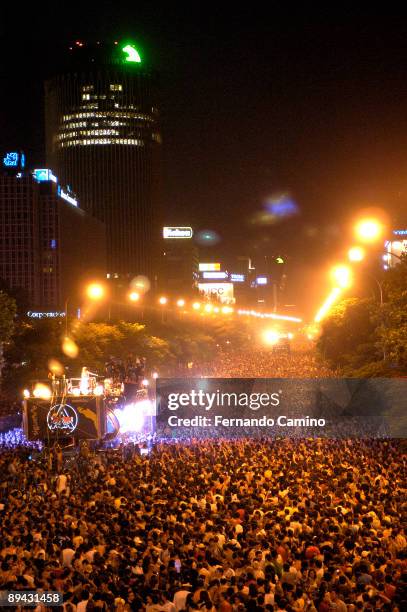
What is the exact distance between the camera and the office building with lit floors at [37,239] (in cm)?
11788

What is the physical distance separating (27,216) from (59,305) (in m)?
13.2

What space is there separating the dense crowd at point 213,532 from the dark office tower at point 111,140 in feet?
531

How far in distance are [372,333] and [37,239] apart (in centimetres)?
7789

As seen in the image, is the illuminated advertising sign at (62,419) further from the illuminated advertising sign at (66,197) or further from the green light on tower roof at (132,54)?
the green light on tower roof at (132,54)

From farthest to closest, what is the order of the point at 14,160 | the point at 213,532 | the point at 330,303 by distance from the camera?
the point at 14,160 < the point at 330,303 < the point at 213,532

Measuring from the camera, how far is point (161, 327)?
251 ft

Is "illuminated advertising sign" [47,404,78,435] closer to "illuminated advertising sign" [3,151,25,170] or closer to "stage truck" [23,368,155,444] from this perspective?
"stage truck" [23,368,155,444]

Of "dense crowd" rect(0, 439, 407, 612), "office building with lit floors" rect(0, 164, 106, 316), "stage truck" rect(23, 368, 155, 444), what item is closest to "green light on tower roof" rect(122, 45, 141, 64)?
"office building with lit floors" rect(0, 164, 106, 316)

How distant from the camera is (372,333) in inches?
1996

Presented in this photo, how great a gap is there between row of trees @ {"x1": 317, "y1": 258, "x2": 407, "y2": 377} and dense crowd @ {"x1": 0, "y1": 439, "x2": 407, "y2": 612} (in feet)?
29.7

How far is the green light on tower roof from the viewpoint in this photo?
187250 millimetres

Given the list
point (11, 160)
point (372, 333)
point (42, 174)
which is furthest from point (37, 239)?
point (372, 333)

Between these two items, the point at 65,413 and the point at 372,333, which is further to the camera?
the point at 372,333

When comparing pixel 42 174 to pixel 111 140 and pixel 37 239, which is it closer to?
pixel 37 239
